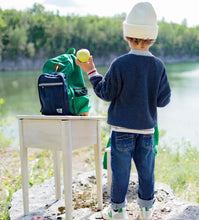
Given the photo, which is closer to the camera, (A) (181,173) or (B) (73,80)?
(B) (73,80)

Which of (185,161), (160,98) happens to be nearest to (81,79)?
(160,98)

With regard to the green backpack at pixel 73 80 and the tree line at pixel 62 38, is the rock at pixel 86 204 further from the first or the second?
the tree line at pixel 62 38

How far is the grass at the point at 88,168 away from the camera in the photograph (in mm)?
2709

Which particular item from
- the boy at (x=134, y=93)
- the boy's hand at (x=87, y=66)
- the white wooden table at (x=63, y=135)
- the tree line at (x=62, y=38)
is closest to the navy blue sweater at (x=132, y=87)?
the boy at (x=134, y=93)

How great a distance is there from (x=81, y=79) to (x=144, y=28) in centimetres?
53

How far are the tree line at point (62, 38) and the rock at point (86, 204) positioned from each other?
22.9 meters

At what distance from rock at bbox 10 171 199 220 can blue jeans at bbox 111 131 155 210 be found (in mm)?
267

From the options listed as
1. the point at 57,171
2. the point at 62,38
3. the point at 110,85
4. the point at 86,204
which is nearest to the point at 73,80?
the point at 110,85

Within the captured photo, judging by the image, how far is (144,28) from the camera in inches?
67.2

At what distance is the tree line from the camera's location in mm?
28375

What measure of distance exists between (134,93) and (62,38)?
29.5 metres

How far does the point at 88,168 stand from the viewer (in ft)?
11.9

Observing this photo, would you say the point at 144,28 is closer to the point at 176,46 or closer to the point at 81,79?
the point at 81,79

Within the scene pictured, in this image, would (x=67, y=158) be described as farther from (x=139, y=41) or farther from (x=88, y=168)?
(x=88, y=168)
